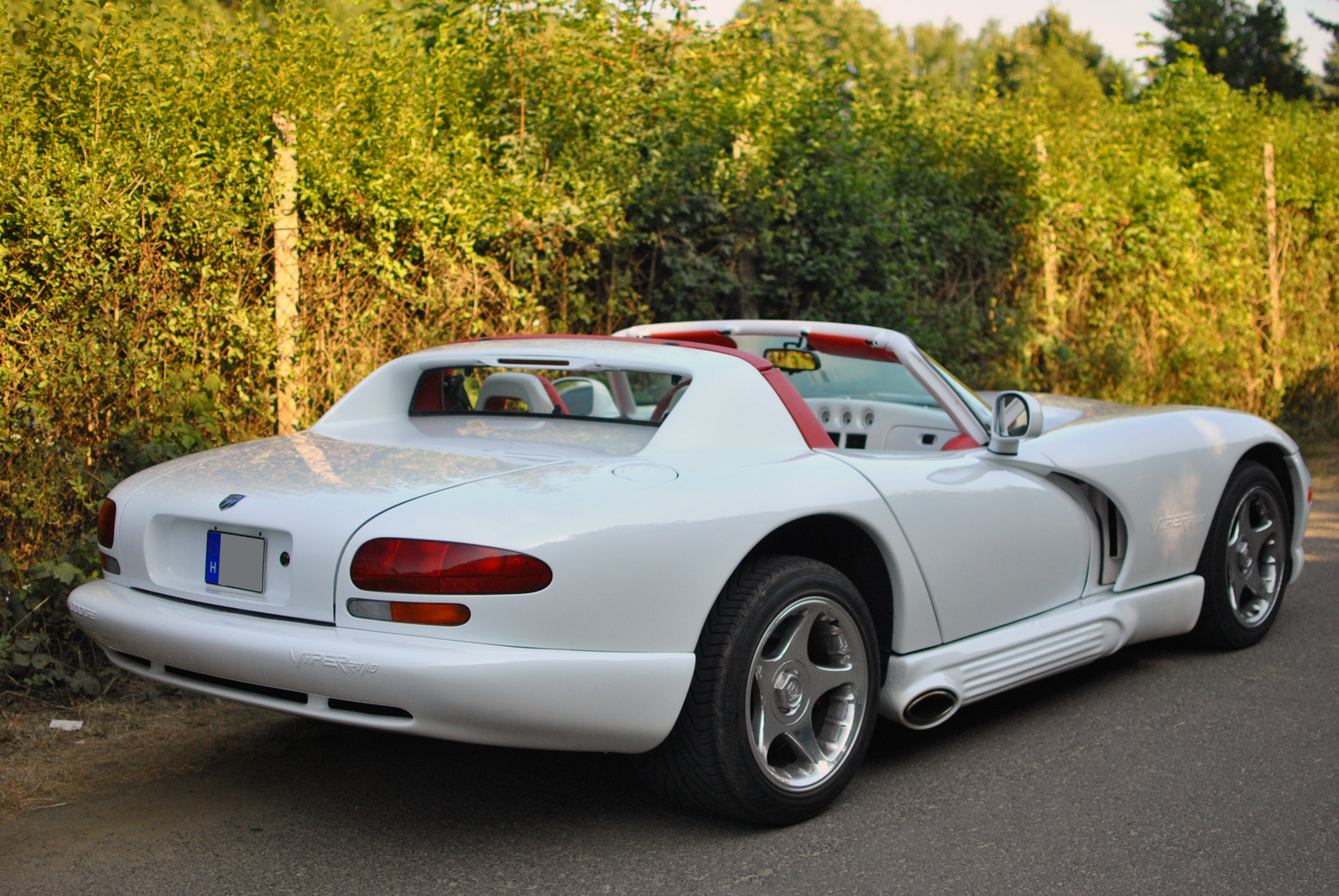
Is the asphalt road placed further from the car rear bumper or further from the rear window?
the rear window

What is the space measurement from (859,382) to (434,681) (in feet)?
10.7

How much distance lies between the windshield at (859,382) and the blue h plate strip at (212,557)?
2582 mm

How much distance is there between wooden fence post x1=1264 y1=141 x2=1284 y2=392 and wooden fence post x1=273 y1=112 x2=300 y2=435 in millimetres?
10455

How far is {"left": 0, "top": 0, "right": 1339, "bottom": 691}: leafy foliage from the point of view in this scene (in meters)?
4.62

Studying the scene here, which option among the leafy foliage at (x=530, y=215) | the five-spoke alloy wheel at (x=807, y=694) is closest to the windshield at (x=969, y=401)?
the five-spoke alloy wheel at (x=807, y=694)

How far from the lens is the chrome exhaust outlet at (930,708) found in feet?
11.0

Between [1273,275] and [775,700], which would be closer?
[775,700]

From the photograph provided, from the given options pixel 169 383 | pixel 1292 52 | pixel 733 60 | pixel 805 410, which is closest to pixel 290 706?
pixel 805 410

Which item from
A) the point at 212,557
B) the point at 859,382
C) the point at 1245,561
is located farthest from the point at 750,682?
the point at 1245,561

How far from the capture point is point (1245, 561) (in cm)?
475

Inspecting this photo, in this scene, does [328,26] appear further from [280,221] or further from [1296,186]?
[1296,186]

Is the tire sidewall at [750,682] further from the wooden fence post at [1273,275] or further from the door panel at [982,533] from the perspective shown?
the wooden fence post at [1273,275]

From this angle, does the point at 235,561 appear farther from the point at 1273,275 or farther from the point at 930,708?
A: the point at 1273,275

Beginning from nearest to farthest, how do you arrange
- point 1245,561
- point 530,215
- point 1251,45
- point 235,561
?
point 235,561 → point 1245,561 → point 530,215 → point 1251,45
